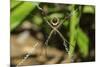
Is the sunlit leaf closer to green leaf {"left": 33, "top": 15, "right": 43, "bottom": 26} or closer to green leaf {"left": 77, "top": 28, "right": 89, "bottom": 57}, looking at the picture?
green leaf {"left": 77, "top": 28, "right": 89, "bottom": 57}

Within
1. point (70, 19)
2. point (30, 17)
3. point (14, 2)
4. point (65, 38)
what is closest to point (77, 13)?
point (70, 19)

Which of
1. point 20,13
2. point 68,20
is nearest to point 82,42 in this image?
point 68,20

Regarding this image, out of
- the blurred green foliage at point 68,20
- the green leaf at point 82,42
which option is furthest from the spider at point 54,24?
the green leaf at point 82,42

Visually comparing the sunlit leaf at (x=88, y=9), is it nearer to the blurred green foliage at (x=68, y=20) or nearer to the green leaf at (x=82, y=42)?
the blurred green foliage at (x=68, y=20)

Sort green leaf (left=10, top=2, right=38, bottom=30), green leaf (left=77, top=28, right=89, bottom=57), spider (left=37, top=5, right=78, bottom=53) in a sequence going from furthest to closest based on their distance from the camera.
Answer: green leaf (left=77, top=28, right=89, bottom=57) → spider (left=37, top=5, right=78, bottom=53) → green leaf (left=10, top=2, right=38, bottom=30)

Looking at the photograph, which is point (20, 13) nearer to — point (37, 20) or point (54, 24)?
point (37, 20)

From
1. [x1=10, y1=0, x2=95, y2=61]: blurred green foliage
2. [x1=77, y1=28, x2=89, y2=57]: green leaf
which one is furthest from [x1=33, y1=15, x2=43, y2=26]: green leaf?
[x1=77, y1=28, x2=89, y2=57]: green leaf
